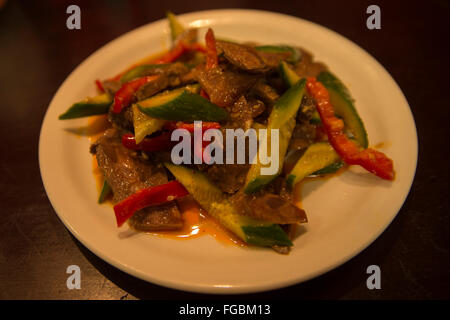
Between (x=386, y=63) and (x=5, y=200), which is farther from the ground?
(x=386, y=63)

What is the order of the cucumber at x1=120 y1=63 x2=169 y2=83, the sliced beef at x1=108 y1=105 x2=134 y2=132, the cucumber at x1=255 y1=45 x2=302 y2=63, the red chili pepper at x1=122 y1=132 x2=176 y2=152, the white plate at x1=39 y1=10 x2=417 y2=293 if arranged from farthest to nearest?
1. the cucumber at x1=255 y1=45 x2=302 y2=63
2. the cucumber at x1=120 y1=63 x2=169 y2=83
3. the sliced beef at x1=108 y1=105 x2=134 y2=132
4. the red chili pepper at x1=122 y1=132 x2=176 y2=152
5. the white plate at x1=39 y1=10 x2=417 y2=293

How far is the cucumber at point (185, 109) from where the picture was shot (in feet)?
5.90

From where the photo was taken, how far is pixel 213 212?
187 cm

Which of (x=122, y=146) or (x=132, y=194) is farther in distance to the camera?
(x=122, y=146)

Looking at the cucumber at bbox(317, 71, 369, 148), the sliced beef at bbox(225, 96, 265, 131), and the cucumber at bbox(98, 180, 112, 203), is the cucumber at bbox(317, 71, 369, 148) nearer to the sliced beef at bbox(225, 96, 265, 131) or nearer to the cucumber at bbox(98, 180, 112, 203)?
the sliced beef at bbox(225, 96, 265, 131)

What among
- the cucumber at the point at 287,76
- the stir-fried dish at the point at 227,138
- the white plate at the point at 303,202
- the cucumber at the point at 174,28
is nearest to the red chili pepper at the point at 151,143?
the stir-fried dish at the point at 227,138

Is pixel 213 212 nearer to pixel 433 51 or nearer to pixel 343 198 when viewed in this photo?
pixel 343 198

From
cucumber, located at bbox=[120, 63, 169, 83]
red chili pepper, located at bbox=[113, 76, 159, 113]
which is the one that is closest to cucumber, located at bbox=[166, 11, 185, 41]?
cucumber, located at bbox=[120, 63, 169, 83]

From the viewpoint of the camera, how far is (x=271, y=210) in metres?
1.70

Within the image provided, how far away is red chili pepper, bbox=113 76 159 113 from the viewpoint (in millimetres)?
2139

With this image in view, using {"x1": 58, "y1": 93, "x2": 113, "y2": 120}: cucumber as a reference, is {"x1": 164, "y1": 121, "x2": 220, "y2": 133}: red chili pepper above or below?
below

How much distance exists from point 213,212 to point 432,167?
1.47 meters

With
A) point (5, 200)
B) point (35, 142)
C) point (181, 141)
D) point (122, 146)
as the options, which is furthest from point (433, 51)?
point (5, 200)

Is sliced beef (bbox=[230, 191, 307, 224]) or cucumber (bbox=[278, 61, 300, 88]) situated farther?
cucumber (bbox=[278, 61, 300, 88])
